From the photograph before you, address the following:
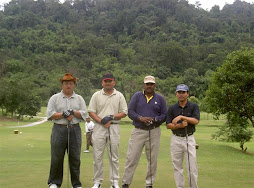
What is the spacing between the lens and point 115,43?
115562mm

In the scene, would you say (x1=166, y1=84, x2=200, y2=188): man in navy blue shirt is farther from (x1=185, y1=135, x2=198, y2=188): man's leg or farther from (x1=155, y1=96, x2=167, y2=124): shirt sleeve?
(x1=155, y1=96, x2=167, y2=124): shirt sleeve

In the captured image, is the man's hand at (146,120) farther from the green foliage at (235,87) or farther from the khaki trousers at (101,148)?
the green foliage at (235,87)

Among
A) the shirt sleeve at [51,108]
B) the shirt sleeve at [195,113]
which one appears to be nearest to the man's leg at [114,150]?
the shirt sleeve at [51,108]

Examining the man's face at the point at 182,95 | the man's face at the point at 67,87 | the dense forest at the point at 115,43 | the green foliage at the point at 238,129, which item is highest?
the dense forest at the point at 115,43

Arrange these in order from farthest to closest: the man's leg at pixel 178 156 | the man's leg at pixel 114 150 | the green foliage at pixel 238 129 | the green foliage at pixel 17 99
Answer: the green foliage at pixel 17 99 → the green foliage at pixel 238 129 → the man's leg at pixel 114 150 → the man's leg at pixel 178 156

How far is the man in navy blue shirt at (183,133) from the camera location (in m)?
6.55

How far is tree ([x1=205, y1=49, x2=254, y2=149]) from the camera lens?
16688 mm

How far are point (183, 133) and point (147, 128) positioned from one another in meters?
0.67

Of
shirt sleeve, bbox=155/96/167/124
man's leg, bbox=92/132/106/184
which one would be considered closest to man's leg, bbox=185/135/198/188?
shirt sleeve, bbox=155/96/167/124

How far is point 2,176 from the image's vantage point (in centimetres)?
805

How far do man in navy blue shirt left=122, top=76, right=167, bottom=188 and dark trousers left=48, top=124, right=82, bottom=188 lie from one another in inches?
35.0

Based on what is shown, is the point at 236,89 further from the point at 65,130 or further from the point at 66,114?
the point at 66,114

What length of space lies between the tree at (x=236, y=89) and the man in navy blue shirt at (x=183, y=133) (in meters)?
10.4

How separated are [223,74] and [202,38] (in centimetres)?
10565
